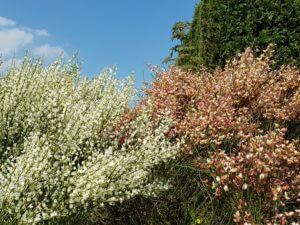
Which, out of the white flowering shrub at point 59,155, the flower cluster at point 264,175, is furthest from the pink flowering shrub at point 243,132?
the white flowering shrub at point 59,155

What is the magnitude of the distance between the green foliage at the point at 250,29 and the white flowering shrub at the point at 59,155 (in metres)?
3.38

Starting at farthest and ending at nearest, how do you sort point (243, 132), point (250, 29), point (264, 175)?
point (250, 29) → point (243, 132) → point (264, 175)

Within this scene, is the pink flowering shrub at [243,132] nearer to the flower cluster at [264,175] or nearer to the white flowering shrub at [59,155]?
the flower cluster at [264,175]

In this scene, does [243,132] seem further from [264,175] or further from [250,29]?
[250,29]

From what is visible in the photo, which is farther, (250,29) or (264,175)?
(250,29)

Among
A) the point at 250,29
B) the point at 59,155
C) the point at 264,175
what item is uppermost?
the point at 250,29

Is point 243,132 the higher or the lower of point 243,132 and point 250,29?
the lower

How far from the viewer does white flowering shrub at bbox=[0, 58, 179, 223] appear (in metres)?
3.71

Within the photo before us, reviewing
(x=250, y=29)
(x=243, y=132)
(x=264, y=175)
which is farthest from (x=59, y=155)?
(x=250, y=29)

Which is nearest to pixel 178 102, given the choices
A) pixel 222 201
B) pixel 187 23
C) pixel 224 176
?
pixel 222 201

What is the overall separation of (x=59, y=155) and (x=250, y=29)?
208 inches

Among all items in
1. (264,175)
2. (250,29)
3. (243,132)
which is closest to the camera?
(264,175)

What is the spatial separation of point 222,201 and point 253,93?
1.85 meters

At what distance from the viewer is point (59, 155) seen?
162 inches
